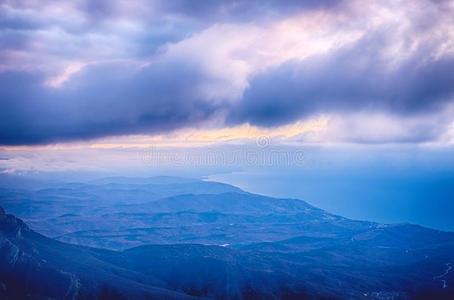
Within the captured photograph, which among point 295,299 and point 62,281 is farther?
point 295,299

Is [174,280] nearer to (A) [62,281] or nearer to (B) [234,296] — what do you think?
(B) [234,296]

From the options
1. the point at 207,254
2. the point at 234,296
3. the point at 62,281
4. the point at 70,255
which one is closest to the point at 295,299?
the point at 234,296

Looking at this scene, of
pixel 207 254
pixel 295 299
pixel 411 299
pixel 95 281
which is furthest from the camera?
pixel 207 254

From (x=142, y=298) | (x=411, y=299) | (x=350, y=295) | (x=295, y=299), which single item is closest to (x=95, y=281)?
(x=142, y=298)

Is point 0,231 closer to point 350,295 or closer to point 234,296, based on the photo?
point 234,296

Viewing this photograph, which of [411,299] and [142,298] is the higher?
[142,298]

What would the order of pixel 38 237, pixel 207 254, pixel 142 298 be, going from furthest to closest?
pixel 207 254, pixel 38 237, pixel 142 298

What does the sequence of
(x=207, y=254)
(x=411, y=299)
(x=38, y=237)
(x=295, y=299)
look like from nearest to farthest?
(x=295, y=299)
(x=411, y=299)
(x=38, y=237)
(x=207, y=254)

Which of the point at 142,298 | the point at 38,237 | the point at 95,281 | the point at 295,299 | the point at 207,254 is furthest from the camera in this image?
the point at 207,254

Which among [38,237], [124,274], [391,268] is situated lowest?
[391,268]
